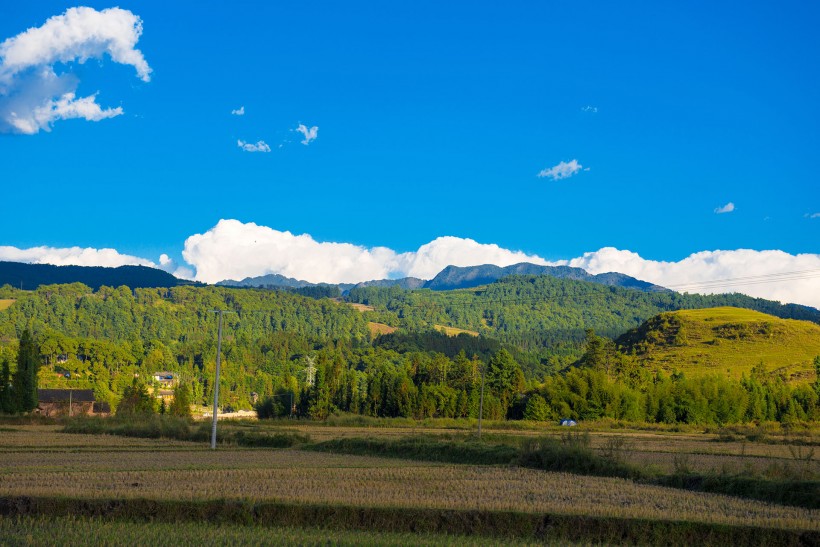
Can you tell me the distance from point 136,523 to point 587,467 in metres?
18.5

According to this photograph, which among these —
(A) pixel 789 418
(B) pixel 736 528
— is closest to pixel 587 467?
(B) pixel 736 528

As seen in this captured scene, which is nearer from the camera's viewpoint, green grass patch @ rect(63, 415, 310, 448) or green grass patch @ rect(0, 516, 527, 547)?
green grass patch @ rect(0, 516, 527, 547)

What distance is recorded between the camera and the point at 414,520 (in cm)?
1759

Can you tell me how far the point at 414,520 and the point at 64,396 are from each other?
116 meters

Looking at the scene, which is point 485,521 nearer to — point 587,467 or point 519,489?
point 519,489

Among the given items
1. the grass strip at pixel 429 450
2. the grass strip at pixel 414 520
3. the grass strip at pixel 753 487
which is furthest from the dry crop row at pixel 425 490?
the grass strip at pixel 429 450

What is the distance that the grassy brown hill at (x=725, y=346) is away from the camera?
142125mm

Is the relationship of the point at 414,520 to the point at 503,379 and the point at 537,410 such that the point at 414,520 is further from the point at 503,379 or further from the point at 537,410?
the point at 503,379

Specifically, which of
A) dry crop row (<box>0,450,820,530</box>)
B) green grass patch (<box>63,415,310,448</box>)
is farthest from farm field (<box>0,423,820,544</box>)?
green grass patch (<box>63,415,310,448</box>)

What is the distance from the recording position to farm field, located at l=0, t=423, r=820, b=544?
691 inches

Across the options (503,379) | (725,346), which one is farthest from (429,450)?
(725,346)

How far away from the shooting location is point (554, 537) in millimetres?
16719

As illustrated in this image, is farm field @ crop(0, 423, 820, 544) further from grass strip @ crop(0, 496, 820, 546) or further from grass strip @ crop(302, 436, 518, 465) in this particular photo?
grass strip @ crop(302, 436, 518, 465)

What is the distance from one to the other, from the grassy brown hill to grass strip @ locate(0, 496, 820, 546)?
124 metres
